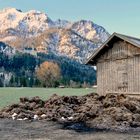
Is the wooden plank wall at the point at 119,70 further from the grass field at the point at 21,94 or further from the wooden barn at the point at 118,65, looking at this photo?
the grass field at the point at 21,94

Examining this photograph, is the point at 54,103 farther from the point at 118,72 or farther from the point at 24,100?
the point at 118,72

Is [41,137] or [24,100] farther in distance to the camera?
[24,100]

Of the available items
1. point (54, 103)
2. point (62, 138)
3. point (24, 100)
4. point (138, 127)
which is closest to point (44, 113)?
point (54, 103)

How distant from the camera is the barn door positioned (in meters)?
36.0

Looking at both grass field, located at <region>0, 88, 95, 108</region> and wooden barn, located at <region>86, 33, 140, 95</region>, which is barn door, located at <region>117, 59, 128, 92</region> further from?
grass field, located at <region>0, 88, 95, 108</region>

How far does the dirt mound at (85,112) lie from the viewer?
24998 millimetres

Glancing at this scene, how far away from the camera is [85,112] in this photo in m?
27.9

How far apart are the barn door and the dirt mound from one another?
88.2 inches

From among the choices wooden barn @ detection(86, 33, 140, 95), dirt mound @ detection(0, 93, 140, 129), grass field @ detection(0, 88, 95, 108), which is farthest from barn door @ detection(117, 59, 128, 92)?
grass field @ detection(0, 88, 95, 108)

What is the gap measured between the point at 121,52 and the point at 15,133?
1910cm

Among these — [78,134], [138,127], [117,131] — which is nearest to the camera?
[78,134]

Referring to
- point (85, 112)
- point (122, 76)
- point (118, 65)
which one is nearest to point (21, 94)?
point (118, 65)

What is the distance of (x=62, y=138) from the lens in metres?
18.4

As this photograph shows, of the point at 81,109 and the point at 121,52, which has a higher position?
the point at 121,52
